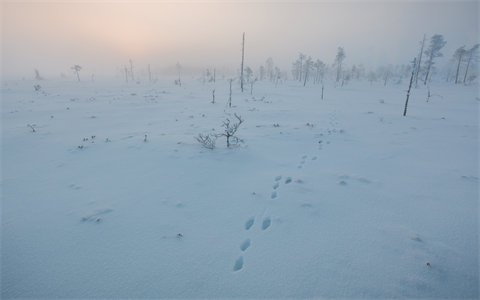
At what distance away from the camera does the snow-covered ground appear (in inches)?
88.4

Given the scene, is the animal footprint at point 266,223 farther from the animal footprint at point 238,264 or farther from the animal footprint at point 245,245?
the animal footprint at point 238,264

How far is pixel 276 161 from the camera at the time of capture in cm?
554

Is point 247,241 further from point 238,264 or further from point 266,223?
point 266,223

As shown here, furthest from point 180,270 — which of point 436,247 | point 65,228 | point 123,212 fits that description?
point 436,247

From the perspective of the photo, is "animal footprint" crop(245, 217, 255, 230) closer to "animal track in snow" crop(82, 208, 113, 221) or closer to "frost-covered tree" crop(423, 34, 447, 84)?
"animal track in snow" crop(82, 208, 113, 221)

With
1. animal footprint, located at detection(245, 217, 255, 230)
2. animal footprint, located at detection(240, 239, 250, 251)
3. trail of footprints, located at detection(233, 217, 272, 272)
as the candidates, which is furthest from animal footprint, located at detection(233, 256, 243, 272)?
animal footprint, located at detection(245, 217, 255, 230)

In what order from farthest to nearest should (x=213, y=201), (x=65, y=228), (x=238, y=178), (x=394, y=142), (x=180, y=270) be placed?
(x=394, y=142) → (x=238, y=178) → (x=213, y=201) → (x=65, y=228) → (x=180, y=270)

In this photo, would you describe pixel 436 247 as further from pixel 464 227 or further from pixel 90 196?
pixel 90 196

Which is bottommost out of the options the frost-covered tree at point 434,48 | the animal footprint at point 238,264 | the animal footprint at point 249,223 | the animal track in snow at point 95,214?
the animal footprint at point 238,264

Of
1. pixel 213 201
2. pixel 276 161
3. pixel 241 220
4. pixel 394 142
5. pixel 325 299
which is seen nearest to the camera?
pixel 325 299

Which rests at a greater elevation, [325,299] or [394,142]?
[394,142]

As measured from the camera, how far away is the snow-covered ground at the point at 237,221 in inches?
88.4

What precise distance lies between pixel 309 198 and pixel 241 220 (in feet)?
4.87

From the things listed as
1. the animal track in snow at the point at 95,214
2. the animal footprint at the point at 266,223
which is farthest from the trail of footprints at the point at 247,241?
the animal track in snow at the point at 95,214
